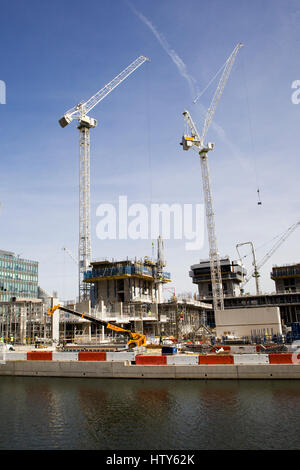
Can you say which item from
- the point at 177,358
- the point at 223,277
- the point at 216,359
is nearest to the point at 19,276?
the point at 223,277

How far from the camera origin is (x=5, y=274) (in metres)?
158

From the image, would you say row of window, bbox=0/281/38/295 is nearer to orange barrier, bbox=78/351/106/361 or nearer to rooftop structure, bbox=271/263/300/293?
rooftop structure, bbox=271/263/300/293

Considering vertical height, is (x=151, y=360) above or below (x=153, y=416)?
above

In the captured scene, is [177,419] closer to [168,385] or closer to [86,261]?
[168,385]

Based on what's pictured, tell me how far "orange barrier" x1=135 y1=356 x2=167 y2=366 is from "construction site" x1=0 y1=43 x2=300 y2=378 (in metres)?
0.11

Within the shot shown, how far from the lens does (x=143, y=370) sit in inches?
1665

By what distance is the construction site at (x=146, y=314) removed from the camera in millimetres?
46906

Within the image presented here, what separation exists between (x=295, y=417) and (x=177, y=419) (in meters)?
8.06

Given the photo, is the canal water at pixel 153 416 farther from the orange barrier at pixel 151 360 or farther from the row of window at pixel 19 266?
the row of window at pixel 19 266

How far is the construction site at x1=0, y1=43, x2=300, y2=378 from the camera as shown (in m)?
46.9

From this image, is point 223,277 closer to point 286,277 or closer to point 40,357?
point 286,277

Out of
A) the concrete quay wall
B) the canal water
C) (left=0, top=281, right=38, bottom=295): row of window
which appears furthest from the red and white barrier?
(left=0, top=281, right=38, bottom=295): row of window

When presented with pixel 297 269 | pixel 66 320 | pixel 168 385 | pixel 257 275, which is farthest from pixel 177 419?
pixel 257 275

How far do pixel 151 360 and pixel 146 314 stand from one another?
50.2m
